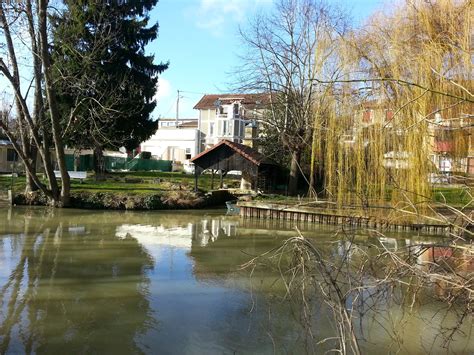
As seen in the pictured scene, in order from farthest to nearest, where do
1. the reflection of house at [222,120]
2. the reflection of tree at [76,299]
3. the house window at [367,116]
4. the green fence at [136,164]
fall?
the reflection of house at [222,120]
the green fence at [136,164]
the house window at [367,116]
the reflection of tree at [76,299]

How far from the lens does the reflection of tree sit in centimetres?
670

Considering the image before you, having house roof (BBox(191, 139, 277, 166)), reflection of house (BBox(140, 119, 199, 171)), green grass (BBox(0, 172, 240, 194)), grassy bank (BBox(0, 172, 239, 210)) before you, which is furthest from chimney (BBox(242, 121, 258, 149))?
reflection of house (BBox(140, 119, 199, 171))

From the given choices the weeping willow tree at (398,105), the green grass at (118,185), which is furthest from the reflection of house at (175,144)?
the weeping willow tree at (398,105)

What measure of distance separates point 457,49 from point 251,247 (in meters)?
8.83

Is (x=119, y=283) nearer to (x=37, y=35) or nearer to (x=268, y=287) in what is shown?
(x=268, y=287)

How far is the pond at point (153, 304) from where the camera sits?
6723 millimetres

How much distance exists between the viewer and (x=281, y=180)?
33969mm

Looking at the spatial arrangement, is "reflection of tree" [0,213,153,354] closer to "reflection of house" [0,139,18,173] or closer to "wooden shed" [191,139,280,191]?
"wooden shed" [191,139,280,191]

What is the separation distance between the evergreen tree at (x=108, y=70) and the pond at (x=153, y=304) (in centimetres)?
1336

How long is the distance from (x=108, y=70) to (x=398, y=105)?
23.6m

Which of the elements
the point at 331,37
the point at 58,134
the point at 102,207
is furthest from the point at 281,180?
the point at 331,37

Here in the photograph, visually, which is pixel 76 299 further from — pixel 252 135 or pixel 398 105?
pixel 252 135

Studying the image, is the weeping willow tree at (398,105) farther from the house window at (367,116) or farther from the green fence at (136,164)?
the green fence at (136,164)

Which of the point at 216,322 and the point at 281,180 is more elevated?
the point at 281,180
